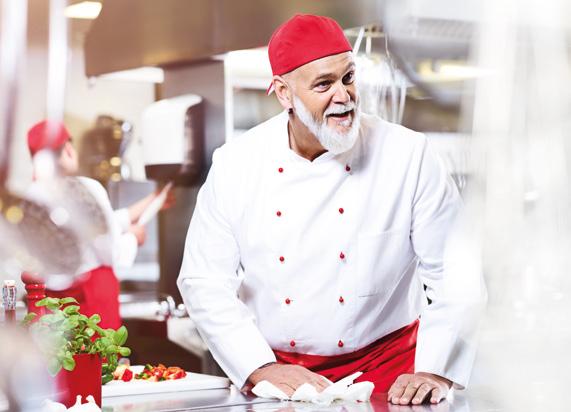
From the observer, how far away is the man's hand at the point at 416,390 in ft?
5.10

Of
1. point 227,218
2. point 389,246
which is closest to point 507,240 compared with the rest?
point 389,246

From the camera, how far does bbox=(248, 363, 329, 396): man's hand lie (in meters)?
1.64

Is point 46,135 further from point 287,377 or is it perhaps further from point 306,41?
point 287,377

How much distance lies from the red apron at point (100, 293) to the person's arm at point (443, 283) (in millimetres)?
1503

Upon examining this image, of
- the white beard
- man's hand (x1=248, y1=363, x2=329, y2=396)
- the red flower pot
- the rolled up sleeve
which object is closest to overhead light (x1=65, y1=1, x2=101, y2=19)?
the white beard

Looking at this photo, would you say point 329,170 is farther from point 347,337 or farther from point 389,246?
point 347,337

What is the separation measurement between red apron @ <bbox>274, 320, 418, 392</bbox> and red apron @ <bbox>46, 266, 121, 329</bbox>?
4.43 ft

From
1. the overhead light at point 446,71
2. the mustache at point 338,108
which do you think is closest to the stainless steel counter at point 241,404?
the mustache at point 338,108

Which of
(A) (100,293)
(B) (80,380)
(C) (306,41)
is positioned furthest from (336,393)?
(A) (100,293)

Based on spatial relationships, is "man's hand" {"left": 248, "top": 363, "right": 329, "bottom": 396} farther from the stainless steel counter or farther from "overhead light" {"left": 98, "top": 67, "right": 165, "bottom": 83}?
"overhead light" {"left": 98, "top": 67, "right": 165, "bottom": 83}

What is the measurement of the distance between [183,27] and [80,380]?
7.29ft

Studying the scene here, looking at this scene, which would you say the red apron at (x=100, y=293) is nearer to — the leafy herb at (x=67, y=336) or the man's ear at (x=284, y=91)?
the man's ear at (x=284, y=91)

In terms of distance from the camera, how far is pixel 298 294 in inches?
78.4

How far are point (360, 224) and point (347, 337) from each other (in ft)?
0.78
